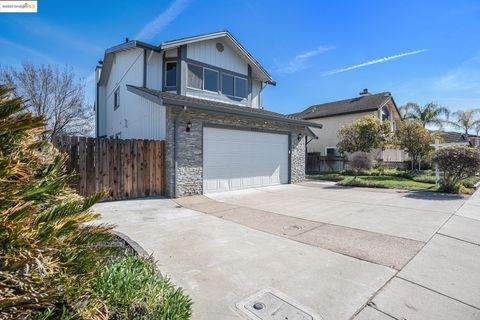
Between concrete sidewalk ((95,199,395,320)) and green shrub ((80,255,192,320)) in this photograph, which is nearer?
green shrub ((80,255,192,320))

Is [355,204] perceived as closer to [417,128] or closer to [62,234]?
[62,234]

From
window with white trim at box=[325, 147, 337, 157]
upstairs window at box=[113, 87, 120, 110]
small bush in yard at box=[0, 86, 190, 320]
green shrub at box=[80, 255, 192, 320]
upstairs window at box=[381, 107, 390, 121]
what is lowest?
green shrub at box=[80, 255, 192, 320]

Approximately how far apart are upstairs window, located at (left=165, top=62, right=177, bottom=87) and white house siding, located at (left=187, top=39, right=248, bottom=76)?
35.1 inches

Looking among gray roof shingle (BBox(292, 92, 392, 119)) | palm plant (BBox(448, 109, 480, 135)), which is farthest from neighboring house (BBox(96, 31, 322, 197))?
palm plant (BBox(448, 109, 480, 135))

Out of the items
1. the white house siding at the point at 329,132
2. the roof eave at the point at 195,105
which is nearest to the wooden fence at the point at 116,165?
the roof eave at the point at 195,105

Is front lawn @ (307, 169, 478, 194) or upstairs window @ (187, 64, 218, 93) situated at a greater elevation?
upstairs window @ (187, 64, 218, 93)

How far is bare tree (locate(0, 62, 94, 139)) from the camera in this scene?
1580 cm

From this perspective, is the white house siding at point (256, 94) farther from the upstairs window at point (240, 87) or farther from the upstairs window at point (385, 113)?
the upstairs window at point (385, 113)

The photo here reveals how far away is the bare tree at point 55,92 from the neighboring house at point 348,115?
790 inches

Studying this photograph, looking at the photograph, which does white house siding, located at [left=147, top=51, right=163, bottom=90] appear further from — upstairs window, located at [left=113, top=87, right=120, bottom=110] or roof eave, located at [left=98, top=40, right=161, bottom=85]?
upstairs window, located at [left=113, top=87, right=120, bottom=110]

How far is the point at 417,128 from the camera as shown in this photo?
54.2 feet

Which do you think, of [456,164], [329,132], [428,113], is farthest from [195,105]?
[428,113]

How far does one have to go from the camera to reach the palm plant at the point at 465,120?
3075cm

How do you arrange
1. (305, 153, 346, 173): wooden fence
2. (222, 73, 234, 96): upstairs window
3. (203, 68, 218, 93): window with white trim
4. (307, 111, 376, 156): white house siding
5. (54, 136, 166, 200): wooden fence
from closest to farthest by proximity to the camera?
(54, 136, 166, 200): wooden fence → (203, 68, 218, 93): window with white trim → (222, 73, 234, 96): upstairs window → (305, 153, 346, 173): wooden fence → (307, 111, 376, 156): white house siding
